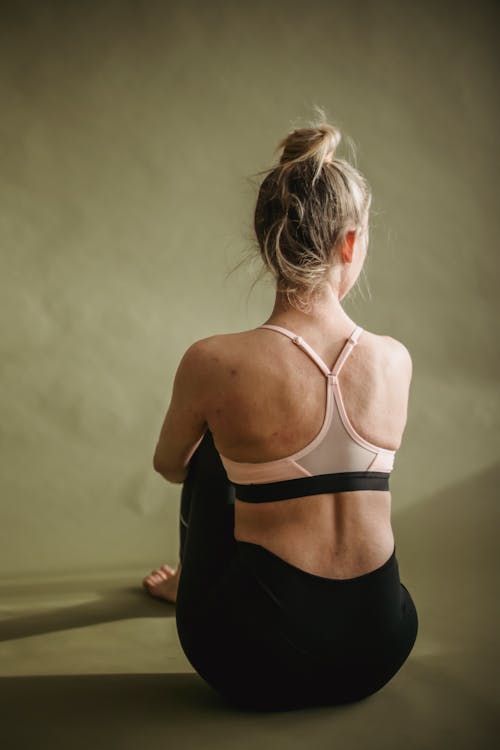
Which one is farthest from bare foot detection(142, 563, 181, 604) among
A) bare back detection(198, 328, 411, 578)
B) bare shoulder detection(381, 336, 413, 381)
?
bare shoulder detection(381, 336, 413, 381)

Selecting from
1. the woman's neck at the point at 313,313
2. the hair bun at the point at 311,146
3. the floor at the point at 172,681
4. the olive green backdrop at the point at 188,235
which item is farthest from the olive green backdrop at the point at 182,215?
the woman's neck at the point at 313,313

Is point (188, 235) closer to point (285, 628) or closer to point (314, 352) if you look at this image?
point (314, 352)

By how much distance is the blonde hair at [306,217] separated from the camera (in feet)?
4.25

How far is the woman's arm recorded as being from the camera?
1.28 meters

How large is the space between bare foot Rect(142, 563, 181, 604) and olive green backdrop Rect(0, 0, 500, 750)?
0.37 feet

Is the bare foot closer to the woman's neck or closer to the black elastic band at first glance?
the black elastic band

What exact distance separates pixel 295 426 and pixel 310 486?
0.10m

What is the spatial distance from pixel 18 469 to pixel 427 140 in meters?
1.90

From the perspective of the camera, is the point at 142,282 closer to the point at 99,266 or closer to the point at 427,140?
the point at 99,266

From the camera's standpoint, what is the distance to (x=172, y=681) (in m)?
1.48

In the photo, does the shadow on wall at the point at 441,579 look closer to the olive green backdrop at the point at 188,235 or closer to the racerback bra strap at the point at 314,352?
the olive green backdrop at the point at 188,235

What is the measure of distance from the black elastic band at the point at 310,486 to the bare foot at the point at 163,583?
80 centimetres

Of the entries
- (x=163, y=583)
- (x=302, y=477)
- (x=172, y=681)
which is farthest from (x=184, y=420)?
(x=163, y=583)

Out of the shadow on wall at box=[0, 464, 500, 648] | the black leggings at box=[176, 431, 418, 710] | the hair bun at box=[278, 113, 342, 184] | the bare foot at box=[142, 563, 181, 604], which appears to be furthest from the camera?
the bare foot at box=[142, 563, 181, 604]
